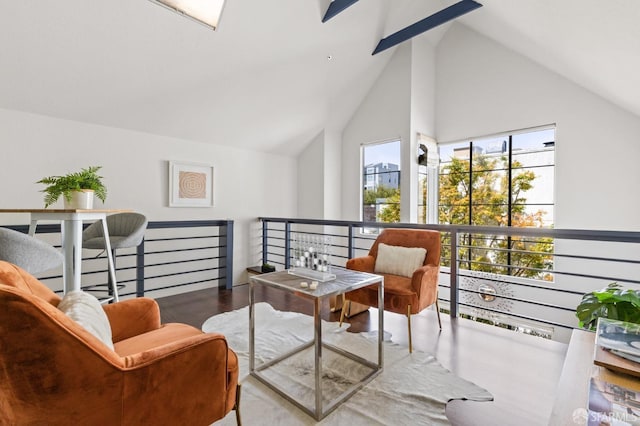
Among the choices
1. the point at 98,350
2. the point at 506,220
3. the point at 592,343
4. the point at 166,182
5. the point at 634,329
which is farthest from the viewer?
the point at 506,220

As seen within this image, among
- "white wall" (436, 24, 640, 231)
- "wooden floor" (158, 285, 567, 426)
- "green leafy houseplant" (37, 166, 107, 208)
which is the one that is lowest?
"wooden floor" (158, 285, 567, 426)

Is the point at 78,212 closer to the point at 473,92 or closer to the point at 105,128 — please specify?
the point at 105,128

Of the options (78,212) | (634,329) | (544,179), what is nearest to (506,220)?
(544,179)

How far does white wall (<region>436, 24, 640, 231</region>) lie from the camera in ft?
12.0

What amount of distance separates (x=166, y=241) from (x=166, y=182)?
2.45 ft

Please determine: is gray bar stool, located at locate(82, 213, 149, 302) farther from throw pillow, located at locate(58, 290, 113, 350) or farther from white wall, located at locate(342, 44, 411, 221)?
white wall, located at locate(342, 44, 411, 221)

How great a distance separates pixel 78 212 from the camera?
1.86m

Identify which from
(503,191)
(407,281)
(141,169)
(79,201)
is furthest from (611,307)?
(141,169)

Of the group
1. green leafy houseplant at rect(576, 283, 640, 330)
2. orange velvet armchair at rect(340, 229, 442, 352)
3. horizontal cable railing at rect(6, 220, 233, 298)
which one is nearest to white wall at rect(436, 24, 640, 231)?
green leafy houseplant at rect(576, 283, 640, 330)

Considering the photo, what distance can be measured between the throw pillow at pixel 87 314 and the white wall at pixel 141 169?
2514 millimetres

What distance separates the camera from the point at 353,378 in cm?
186

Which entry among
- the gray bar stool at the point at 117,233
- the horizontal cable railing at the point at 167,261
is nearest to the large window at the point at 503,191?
the horizontal cable railing at the point at 167,261

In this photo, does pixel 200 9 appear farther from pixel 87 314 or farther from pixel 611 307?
pixel 611 307

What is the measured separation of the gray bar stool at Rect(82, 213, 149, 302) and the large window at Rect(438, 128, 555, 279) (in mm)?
4119
